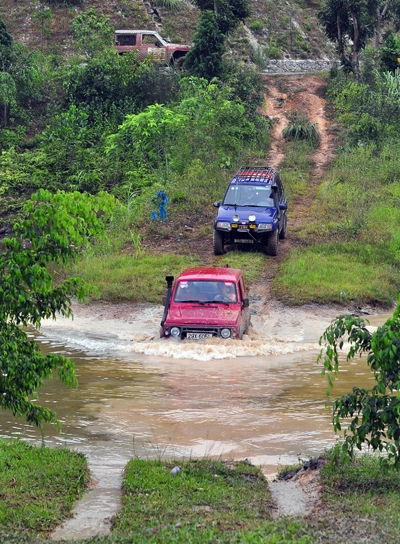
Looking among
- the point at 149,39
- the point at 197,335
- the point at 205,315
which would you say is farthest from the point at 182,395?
Answer: the point at 149,39

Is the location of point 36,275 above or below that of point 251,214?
above

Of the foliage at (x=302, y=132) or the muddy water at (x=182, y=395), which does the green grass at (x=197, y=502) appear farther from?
the foliage at (x=302, y=132)

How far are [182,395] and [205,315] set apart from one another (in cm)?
251

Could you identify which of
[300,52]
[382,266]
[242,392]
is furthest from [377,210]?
[300,52]

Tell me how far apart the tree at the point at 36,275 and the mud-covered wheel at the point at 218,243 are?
13211mm

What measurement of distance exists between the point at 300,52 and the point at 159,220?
26.4m

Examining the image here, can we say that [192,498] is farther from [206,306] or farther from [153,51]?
[153,51]

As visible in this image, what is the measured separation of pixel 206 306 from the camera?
14836mm

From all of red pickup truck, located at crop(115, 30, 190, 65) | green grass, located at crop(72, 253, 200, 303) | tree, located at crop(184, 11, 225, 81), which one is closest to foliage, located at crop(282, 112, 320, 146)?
tree, located at crop(184, 11, 225, 81)

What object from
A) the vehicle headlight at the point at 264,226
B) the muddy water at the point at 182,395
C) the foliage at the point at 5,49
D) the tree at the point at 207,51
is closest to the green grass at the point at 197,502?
the muddy water at the point at 182,395

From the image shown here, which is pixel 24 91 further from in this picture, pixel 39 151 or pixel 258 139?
pixel 258 139

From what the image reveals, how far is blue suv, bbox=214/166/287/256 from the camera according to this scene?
65.4 ft

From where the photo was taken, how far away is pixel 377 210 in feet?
78.4

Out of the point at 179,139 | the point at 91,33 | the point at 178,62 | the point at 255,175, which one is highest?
the point at 91,33
